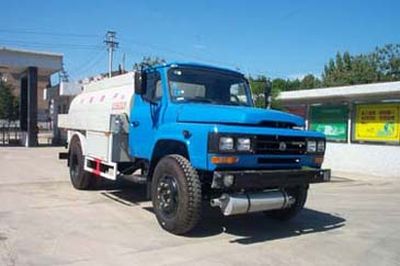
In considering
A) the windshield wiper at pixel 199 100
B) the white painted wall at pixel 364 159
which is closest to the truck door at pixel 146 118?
the windshield wiper at pixel 199 100

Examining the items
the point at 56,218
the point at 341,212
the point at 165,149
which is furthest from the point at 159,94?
the point at 341,212

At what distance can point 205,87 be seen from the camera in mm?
9352

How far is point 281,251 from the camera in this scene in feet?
24.2

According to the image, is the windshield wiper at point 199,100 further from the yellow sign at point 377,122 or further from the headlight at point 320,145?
the yellow sign at point 377,122

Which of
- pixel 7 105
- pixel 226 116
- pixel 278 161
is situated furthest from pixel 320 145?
pixel 7 105

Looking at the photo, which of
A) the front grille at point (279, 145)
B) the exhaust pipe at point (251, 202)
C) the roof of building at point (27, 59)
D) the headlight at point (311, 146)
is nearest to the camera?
the exhaust pipe at point (251, 202)

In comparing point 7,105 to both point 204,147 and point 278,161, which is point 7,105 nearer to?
point 278,161

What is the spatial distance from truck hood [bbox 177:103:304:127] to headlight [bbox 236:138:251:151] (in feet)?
1.42

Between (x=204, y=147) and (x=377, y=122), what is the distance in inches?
557

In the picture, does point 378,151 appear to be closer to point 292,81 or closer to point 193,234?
point 193,234

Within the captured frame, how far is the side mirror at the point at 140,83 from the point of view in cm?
938

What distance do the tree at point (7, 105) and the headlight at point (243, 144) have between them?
40899 millimetres

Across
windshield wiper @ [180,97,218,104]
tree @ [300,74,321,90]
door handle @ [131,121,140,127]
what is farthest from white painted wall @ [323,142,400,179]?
tree @ [300,74,321,90]

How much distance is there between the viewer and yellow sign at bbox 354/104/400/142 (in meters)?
19.4
